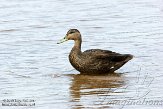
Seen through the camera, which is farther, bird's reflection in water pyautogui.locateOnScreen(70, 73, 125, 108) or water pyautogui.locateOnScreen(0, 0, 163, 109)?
bird's reflection in water pyautogui.locateOnScreen(70, 73, 125, 108)

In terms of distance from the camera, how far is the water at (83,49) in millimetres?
10742

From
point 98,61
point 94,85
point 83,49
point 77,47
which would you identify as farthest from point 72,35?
point 94,85

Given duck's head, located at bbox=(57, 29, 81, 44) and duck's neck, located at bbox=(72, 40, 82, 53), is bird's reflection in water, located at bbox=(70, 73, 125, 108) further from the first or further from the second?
duck's head, located at bbox=(57, 29, 81, 44)

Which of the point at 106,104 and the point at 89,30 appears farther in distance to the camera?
the point at 89,30

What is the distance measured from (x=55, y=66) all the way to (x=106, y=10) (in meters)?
5.23

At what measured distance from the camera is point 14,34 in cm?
1559

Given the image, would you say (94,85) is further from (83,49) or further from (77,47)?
(83,49)

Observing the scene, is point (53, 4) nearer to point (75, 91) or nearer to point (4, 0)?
point (4, 0)

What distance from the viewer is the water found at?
10.7 m

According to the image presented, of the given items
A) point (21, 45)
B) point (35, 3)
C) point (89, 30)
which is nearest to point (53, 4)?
point (35, 3)

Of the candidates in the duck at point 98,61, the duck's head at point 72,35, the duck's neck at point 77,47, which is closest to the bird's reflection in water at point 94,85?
the duck at point 98,61

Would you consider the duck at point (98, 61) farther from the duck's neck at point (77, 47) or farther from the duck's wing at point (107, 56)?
the duck's neck at point (77, 47)

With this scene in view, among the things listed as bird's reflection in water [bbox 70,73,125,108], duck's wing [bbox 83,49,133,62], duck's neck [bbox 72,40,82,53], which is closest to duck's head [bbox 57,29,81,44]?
duck's neck [bbox 72,40,82,53]

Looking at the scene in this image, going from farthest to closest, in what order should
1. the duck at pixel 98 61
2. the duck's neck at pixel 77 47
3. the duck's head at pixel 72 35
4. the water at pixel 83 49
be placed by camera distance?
the duck's head at pixel 72 35, the duck's neck at pixel 77 47, the duck at pixel 98 61, the water at pixel 83 49
